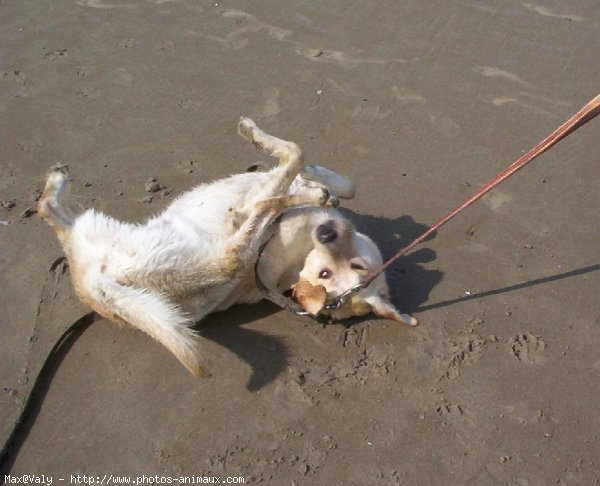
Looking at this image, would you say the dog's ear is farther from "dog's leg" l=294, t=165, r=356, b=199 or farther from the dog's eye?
"dog's leg" l=294, t=165, r=356, b=199

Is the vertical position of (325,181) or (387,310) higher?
(325,181)

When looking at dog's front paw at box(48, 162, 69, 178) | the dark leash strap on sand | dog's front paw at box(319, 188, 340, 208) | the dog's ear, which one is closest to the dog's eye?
the dog's ear

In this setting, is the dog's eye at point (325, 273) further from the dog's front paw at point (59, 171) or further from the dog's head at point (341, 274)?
the dog's front paw at point (59, 171)

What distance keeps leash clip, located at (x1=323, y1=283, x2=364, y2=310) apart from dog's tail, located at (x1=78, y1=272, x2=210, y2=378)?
85 cm

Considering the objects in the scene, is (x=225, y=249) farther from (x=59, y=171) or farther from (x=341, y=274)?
(x=59, y=171)

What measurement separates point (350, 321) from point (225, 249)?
0.90 metres

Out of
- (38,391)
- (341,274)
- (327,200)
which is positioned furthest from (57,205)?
(341,274)

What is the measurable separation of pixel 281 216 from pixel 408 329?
1037 mm

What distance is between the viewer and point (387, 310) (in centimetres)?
367

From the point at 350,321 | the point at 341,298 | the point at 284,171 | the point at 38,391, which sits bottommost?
the point at 38,391

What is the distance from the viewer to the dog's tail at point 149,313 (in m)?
3.09

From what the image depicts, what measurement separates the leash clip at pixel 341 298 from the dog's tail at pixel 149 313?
848 mm

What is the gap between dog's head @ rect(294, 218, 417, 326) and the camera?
3588 millimetres

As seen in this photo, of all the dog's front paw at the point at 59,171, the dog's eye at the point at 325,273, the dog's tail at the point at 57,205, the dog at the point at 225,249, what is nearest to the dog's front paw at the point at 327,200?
the dog at the point at 225,249
